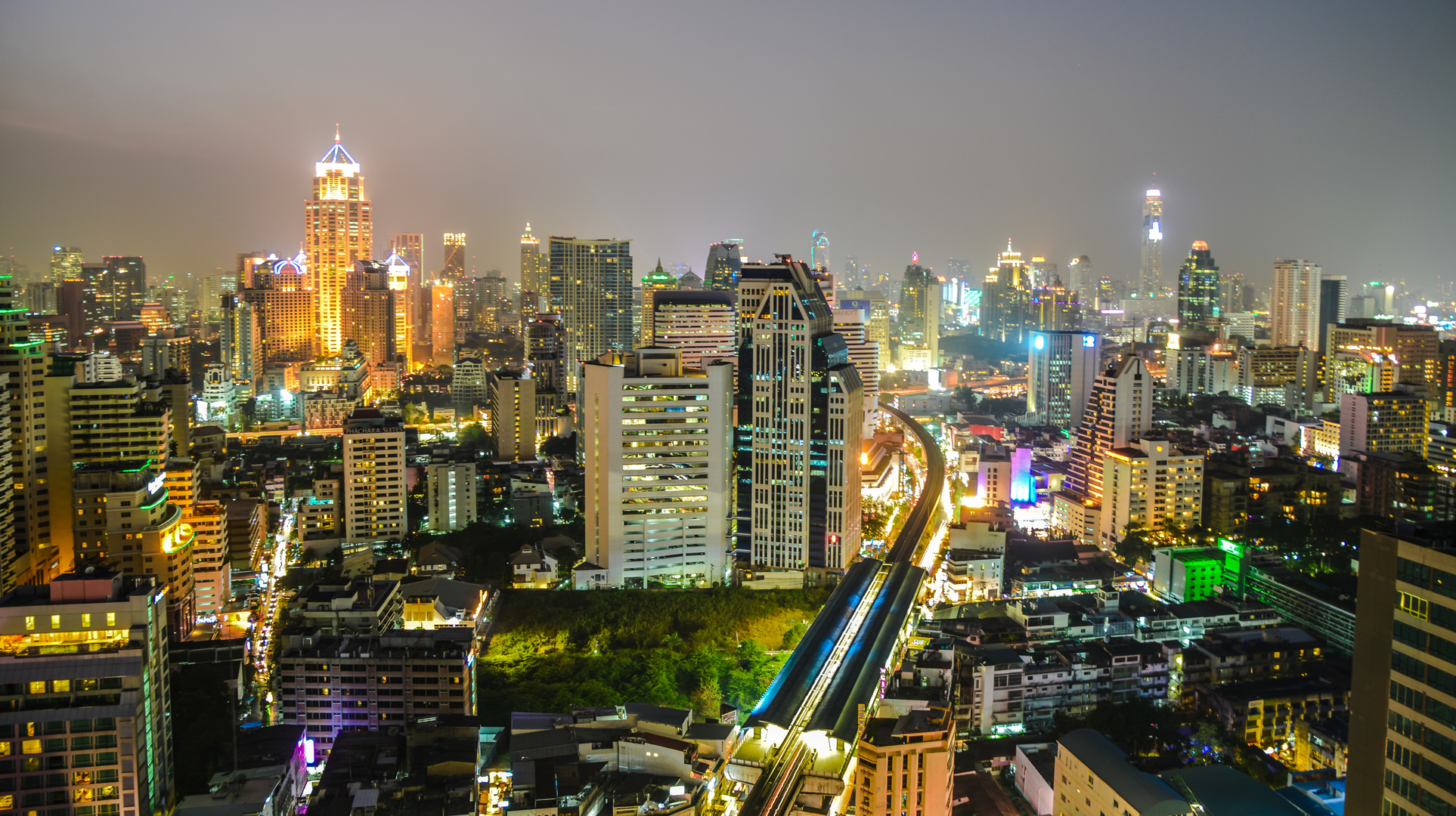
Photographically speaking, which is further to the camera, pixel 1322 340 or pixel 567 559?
pixel 1322 340

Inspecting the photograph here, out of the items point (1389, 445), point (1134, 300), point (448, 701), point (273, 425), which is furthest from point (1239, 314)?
point (448, 701)

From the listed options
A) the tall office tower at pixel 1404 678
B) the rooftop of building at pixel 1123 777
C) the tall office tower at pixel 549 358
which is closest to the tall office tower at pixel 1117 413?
the rooftop of building at pixel 1123 777

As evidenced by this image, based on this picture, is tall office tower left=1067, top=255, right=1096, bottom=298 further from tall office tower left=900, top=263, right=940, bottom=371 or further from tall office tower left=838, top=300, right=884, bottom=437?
tall office tower left=838, top=300, right=884, bottom=437

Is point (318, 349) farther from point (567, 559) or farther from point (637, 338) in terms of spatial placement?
point (567, 559)

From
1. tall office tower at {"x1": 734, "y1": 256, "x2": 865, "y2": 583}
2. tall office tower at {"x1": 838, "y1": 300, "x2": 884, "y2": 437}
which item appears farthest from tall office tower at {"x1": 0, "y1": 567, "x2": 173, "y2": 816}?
tall office tower at {"x1": 838, "y1": 300, "x2": 884, "y2": 437}

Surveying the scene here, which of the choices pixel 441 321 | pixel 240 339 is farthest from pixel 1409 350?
pixel 441 321

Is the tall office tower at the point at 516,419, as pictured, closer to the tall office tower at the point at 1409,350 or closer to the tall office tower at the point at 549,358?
the tall office tower at the point at 549,358
